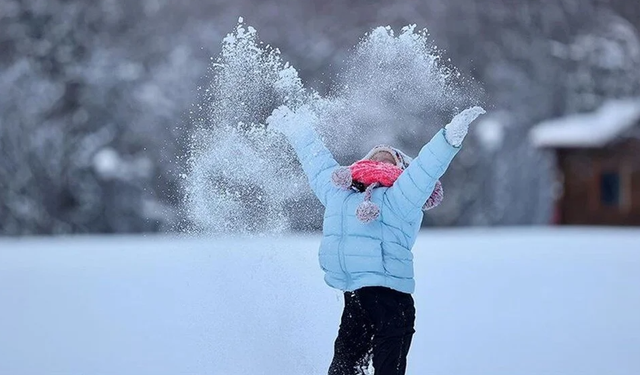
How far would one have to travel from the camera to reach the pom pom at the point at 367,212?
4238 millimetres

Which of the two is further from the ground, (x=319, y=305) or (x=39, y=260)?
(x=39, y=260)

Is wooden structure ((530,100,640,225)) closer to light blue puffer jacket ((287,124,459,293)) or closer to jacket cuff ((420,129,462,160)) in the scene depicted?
light blue puffer jacket ((287,124,459,293))

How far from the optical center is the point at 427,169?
13.9 feet

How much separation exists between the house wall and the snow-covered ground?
1559 centimetres

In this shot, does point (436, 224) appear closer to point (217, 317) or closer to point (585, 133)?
point (585, 133)

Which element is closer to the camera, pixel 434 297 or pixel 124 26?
pixel 434 297

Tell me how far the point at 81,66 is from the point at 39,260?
45.0 ft

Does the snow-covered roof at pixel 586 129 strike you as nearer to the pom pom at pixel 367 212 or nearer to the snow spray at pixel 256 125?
the snow spray at pixel 256 125

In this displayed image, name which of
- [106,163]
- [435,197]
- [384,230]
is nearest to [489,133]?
[106,163]

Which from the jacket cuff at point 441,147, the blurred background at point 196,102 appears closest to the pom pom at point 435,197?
the jacket cuff at point 441,147

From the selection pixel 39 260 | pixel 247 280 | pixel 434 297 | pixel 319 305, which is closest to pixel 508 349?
pixel 319 305

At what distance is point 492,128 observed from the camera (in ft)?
92.2

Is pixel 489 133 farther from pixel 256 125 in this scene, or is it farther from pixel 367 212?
pixel 367 212

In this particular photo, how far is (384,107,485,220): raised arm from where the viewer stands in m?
4.19
